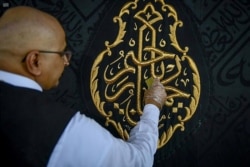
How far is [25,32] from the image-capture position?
942mm

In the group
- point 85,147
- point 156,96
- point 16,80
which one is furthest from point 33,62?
point 156,96

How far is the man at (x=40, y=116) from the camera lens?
846mm

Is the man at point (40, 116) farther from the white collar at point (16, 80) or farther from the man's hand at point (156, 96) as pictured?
the man's hand at point (156, 96)

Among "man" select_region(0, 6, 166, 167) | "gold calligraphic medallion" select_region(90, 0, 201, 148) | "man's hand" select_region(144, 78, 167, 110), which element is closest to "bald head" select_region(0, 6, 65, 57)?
"man" select_region(0, 6, 166, 167)

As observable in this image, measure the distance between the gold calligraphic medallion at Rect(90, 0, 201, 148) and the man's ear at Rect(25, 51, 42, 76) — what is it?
85 centimetres

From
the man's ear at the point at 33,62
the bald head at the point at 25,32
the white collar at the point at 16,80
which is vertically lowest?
the white collar at the point at 16,80

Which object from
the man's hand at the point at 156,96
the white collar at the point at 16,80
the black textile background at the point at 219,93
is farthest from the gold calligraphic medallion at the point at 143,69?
the white collar at the point at 16,80

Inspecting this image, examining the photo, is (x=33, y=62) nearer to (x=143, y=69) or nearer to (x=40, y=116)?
(x=40, y=116)

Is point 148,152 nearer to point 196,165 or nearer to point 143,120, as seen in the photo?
point 143,120

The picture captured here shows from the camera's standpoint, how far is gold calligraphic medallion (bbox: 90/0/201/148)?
1766mm

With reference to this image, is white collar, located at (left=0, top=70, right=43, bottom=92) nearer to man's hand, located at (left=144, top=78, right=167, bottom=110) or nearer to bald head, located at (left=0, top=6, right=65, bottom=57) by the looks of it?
bald head, located at (left=0, top=6, right=65, bottom=57)

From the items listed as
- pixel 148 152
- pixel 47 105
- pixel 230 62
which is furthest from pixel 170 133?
pixel 47 105

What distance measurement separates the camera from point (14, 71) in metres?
0.92

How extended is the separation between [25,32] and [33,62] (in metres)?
0.08
